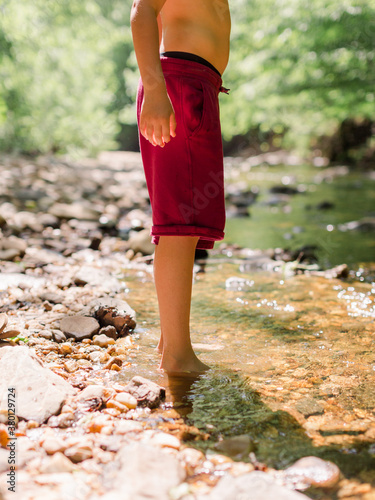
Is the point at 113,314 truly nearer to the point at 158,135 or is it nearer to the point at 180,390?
the point at 180,390

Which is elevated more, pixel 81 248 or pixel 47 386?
pixel 81 248

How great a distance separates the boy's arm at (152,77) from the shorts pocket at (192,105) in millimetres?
94

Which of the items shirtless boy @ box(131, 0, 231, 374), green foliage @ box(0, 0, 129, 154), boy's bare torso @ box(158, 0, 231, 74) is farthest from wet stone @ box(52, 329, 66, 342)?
green foliage @ box(0, 0, 129, 154)

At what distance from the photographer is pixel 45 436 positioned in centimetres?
114

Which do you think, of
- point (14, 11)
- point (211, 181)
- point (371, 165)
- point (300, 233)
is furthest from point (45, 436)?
point (371, 165)

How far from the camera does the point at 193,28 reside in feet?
5.22

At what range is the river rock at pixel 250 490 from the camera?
91 cm

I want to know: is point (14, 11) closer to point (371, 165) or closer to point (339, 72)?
point (339, 72)

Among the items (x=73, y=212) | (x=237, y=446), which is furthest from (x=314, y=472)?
(x=73, y=212)

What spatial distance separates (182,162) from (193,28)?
465 millimetres

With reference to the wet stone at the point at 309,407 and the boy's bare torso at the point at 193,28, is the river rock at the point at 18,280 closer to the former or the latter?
the boy's bare torso at the point at 193,28

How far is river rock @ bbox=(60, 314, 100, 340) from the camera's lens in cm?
182

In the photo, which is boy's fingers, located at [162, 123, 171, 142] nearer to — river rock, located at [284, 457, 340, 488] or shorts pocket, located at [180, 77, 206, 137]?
shorts pocket, located at [180, 77, 206, 137]

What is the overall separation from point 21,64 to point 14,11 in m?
1.78
